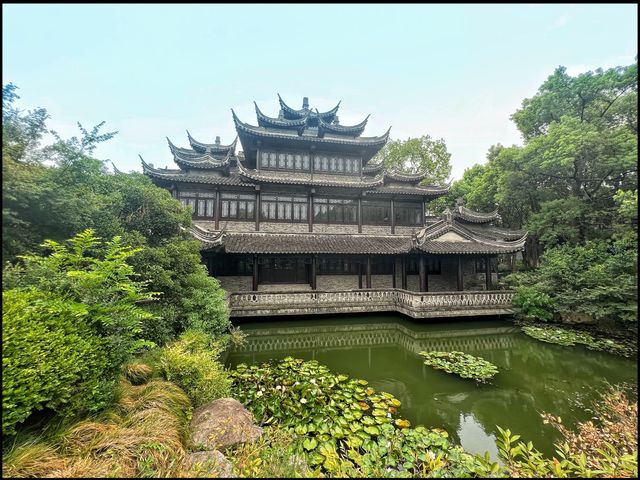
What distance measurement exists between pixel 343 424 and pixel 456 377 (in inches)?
131

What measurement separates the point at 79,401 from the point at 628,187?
19382 millimetres

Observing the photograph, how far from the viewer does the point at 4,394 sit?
2.19 meters

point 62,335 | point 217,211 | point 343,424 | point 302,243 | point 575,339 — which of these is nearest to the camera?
point 62,335

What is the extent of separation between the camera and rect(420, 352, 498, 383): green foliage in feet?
19.8

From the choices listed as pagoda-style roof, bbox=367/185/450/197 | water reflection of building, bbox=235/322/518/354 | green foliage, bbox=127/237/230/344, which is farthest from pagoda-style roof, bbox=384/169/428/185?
green foliage, bbox=127/237/230/344

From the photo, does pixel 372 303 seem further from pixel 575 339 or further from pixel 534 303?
pixel 575 339

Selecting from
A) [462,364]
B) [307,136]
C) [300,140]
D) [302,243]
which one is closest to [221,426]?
[462,364]

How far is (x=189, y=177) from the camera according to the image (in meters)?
12.6

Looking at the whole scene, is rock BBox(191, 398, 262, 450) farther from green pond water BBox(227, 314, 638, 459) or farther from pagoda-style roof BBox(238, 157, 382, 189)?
pagoda-style roof BBox(238, 157, 382, 189)

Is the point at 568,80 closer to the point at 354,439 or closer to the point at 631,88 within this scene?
the point at 631,88

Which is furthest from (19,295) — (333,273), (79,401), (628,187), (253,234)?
(628,187)

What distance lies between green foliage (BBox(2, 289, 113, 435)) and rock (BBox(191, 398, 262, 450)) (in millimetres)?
1152

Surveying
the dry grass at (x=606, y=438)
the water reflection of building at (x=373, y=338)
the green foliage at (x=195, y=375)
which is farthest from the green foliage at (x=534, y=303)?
the green foliage at (x=195, y=375)

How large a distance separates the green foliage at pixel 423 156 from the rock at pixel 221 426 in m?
25.2
